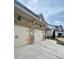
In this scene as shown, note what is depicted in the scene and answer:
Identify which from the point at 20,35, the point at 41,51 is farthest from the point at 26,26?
the point at 41,51

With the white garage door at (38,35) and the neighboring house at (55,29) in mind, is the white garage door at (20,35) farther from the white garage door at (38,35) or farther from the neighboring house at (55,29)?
the neighboring house at (55,29)

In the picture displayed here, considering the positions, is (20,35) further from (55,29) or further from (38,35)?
(55,29)

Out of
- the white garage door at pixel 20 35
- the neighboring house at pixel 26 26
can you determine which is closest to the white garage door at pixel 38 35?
the neighboring house at pixel 26 26

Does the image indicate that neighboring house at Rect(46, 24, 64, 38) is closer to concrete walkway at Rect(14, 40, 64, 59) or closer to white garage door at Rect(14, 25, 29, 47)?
concrete walkway at Rect(14, 40, 64, 59)

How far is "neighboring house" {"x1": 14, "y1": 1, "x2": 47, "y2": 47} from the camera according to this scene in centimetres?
147

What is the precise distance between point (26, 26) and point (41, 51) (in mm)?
369

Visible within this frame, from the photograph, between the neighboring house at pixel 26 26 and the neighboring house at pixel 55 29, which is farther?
the neighboring house at pixel 26 26

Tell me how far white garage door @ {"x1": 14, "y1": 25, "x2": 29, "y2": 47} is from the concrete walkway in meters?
0.06

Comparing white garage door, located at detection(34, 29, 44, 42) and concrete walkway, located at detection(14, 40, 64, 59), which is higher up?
white garage door, located at detection(34, 29, 44, 42)

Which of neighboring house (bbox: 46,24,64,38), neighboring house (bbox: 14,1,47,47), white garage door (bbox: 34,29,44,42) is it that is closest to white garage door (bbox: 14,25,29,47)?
neighboring house (bbox: 14,1,47,47)

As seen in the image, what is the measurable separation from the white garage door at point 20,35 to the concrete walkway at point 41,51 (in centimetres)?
6

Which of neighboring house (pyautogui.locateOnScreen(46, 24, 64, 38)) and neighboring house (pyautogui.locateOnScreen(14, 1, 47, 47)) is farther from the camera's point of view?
neighboring house (pyautogui.locateOnScreen(14, 1, 47, 47))

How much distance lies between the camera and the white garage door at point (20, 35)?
1497 millimetres
